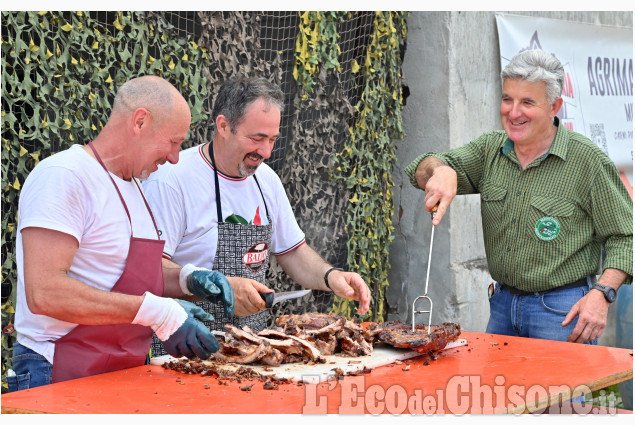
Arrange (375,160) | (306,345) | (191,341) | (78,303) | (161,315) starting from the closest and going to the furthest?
(78,303) < (161,315) < (191,341) < (306,345) < (375,160)

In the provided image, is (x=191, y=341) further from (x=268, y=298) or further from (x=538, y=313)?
(x=538, y=313)

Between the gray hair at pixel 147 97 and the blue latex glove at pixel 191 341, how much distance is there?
31.3 inches

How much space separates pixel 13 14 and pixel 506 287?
112 inches

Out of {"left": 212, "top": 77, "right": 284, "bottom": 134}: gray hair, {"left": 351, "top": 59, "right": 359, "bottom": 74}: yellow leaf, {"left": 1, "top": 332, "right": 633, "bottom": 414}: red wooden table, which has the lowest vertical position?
{"left": 1, "top": 332, "right": 633, "bottom": 414}: red wooden table

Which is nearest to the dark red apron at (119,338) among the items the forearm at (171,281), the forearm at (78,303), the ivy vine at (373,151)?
the forearm at (78,303)

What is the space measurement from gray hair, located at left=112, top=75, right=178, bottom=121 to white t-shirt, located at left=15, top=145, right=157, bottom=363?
264 mm

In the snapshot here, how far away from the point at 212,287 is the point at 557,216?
1.92 meters

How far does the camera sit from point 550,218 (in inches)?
158

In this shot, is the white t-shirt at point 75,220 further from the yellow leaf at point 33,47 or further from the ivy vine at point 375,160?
the ivy vine at point 375,160

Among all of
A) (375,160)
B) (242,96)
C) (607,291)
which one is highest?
(242,96)

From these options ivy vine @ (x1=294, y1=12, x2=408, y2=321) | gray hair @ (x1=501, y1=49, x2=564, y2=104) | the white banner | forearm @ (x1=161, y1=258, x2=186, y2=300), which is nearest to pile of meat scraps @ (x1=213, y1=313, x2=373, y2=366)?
forearm @ (x1=161, y1=258, x2=186, y2=300)

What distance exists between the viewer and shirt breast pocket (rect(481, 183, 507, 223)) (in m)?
4.15

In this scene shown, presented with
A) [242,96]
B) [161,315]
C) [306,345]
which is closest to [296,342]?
[306,345]

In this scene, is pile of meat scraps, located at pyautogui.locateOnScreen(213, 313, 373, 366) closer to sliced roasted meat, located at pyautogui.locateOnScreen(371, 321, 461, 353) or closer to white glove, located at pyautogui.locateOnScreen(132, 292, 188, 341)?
sliced roasted meat, located at pyautogui.locateOnScreen(371, 321, 461, 353)
